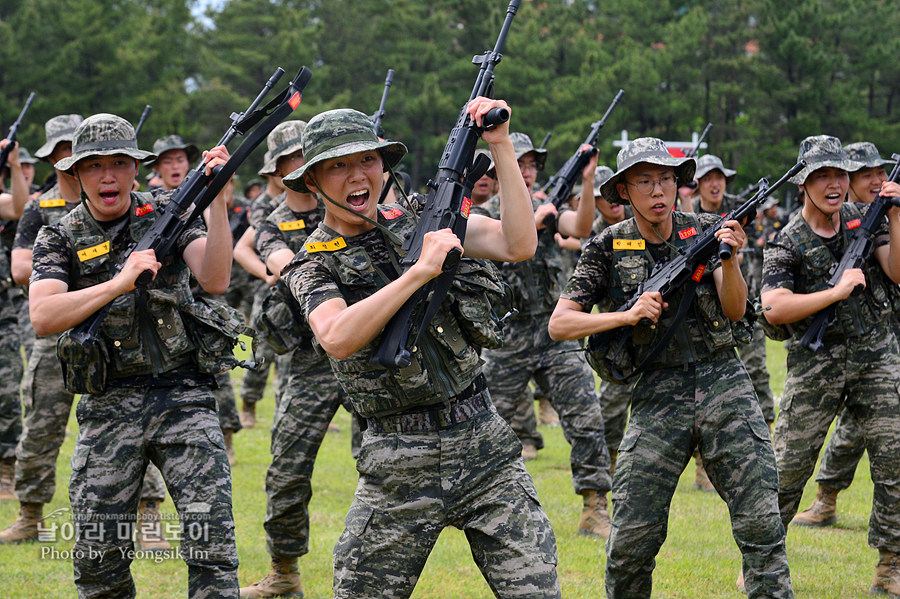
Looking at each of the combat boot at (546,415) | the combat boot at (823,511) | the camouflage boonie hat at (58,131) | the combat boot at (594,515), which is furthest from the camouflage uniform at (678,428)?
the combat boot at (546,415)

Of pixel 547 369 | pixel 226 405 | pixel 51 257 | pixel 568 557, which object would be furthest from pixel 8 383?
pixel 568 557

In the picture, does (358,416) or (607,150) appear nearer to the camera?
(358,416)

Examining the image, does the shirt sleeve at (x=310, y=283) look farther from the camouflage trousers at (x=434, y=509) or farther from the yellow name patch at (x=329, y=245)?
the camouflage trousers at (x=434, y=509)

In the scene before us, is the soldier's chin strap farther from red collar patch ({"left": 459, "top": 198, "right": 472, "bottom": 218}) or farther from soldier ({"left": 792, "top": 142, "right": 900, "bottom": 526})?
soldier ({"left": 792, "top": 142, "right": 900, "bottom": 526})

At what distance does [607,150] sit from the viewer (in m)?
33.4

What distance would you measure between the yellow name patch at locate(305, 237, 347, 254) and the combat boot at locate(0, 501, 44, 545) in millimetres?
4506

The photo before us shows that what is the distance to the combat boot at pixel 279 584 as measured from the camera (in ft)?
21.6

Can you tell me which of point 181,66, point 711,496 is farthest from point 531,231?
point 181,66

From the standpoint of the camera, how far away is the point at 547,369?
820cm

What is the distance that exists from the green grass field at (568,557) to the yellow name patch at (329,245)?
10.5 ft

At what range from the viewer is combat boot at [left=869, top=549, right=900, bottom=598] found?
21.1ft

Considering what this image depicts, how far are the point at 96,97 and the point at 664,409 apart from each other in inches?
1438

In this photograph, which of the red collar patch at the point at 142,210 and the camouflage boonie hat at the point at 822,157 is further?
the camouflage boonie hat at the point at 822,157

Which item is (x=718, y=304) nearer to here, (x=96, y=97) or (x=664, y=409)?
(x=664, y=409)
